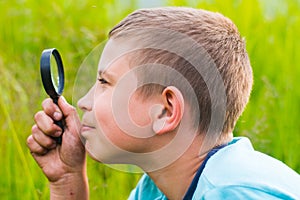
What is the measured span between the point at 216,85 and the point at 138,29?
26cm

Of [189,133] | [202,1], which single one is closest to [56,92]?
[189,133]

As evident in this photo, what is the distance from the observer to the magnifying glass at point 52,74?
245 centimetres

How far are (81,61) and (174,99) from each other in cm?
139

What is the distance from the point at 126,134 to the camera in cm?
243

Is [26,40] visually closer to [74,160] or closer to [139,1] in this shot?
[139,1]

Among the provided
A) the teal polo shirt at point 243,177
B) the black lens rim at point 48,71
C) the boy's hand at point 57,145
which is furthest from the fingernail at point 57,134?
the teal polo shirt at point 243,177

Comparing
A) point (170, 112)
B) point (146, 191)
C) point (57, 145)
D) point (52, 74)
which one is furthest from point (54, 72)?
point (146, 191)

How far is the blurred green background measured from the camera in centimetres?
314

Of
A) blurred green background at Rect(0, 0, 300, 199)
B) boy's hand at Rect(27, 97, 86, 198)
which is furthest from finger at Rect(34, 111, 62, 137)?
blurred green background at Rect(0, 0, 300, 199)

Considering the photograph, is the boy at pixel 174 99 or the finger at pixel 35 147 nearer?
the boy at pixel 174 99

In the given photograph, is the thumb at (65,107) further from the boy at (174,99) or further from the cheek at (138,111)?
the cheek at (138,111)

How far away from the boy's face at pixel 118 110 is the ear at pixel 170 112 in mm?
19

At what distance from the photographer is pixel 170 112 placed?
2379 millimetres

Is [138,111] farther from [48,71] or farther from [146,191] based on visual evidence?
[146,191]
